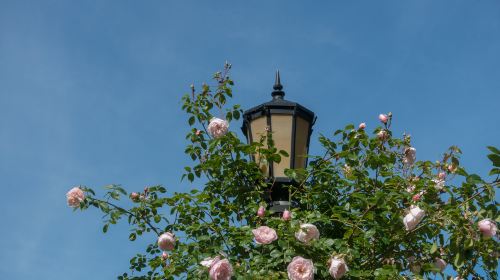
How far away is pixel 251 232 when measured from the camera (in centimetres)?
318

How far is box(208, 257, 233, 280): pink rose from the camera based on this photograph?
287cm

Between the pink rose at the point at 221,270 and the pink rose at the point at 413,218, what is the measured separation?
2.70ft

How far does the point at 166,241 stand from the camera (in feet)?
11.1

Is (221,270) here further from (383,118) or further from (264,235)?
(383,118)

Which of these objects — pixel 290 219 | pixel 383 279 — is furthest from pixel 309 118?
pixel 383 279

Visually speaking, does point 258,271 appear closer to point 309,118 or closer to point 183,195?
point 183,195

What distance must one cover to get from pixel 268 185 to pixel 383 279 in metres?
0.81

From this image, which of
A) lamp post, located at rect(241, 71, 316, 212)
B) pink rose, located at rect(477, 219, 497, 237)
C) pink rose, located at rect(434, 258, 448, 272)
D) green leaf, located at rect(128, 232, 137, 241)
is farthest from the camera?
green leaf, located at rect(128, 232, 137, 241)

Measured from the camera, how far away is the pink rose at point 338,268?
2.87 metres

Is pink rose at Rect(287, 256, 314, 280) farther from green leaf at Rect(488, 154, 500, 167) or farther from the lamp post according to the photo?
green leaf at Rect(488, 154, 500, 167)

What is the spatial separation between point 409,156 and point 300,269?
1.16 metres

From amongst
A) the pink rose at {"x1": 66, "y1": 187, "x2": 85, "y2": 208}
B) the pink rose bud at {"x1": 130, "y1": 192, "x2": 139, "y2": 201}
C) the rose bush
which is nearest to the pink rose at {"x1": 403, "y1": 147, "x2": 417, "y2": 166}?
the rose bush

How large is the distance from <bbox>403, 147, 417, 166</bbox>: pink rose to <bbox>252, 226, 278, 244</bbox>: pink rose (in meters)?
1.07

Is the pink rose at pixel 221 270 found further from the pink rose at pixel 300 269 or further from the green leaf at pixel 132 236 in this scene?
the green leaf at pixel 132 236
